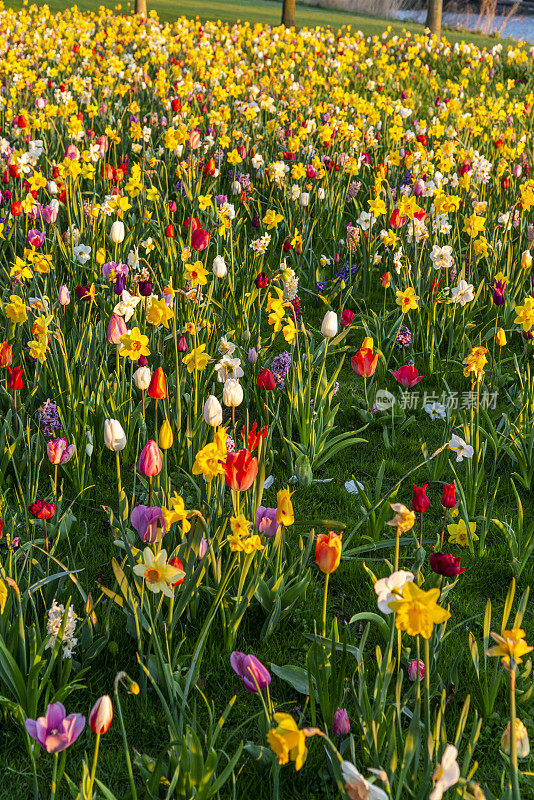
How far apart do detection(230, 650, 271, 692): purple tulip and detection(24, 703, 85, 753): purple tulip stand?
1.23 feet

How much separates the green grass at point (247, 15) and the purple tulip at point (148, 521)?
675 inches

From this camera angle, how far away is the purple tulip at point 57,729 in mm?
1363

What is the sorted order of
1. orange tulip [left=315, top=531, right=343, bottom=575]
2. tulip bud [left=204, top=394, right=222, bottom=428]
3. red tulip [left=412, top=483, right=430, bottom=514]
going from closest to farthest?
orange tulip [left=315, top=531, right=343, bottom=575], red tulip [left=412, top=483, right=430, bottom=514], tulip bud [left=204, top=394, right=222, bottom=428]

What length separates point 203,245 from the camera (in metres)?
3.67

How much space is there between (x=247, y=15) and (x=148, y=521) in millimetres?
20507

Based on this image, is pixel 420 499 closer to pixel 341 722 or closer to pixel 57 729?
pixel 341 722

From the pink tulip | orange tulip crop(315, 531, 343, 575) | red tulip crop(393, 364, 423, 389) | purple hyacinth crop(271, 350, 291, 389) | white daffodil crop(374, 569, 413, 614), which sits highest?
white daffodil crop(374, 569, 413, 614)

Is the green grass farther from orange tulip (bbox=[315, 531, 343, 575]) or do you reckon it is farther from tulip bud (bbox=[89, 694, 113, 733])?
tulip bud (bbox=[89, 694, 113, 733])

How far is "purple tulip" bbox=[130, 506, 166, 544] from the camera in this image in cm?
193

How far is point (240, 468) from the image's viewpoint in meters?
1.81

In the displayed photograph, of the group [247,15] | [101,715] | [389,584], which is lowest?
[101,715]

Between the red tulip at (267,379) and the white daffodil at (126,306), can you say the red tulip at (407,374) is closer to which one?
the red tulip at (267,379)

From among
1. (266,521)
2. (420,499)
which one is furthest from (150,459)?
(420,499)

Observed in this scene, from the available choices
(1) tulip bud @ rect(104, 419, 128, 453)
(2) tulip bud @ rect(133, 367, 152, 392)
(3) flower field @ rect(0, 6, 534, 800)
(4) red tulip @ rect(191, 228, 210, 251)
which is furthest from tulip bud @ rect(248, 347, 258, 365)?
(1) tulip bud @ rect(104, 419, 128, 453)
